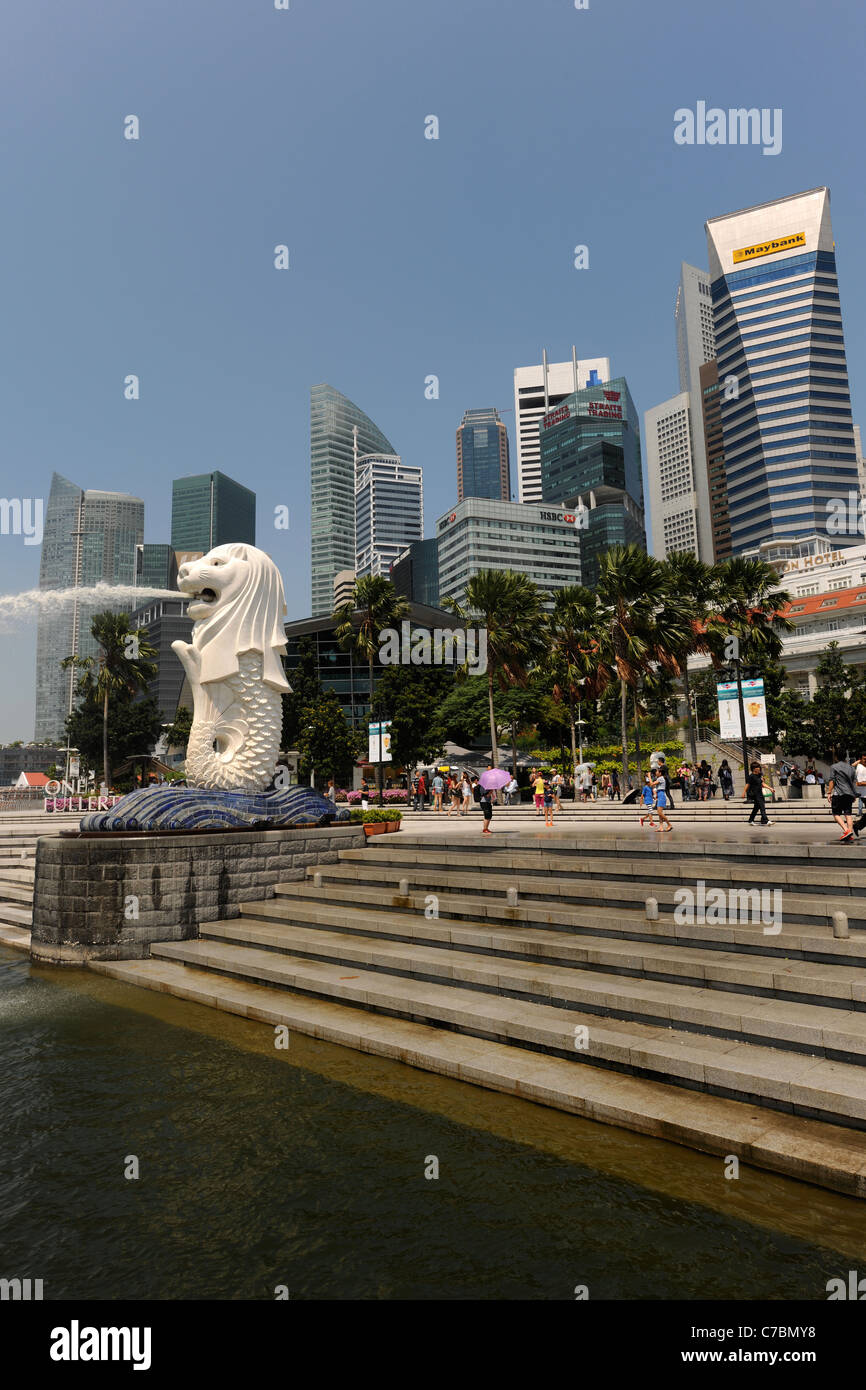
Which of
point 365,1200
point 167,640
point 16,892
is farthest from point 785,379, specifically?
point 365,1200

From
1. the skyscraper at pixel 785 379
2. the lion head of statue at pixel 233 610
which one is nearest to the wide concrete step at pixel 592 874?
the lion head of statue at pixel 233 610

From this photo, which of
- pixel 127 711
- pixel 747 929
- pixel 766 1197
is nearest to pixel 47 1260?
pixel 766 1197

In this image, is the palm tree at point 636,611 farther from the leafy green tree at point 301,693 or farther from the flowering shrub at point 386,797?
the leafy green tree at point 301,693

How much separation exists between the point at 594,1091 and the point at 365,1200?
6.87 feet

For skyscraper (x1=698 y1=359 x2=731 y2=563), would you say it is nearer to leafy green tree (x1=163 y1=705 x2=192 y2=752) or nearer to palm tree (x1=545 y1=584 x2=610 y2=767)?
leafy green tree (x1=163 y1=705 x2=192 y2=752)

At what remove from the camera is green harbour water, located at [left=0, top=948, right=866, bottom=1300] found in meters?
3.97

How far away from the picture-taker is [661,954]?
774cm

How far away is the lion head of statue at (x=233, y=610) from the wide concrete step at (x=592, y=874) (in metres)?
4.88

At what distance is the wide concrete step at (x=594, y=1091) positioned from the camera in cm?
481

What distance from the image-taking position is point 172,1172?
5203 millimetres

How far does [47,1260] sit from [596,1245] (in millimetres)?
3189

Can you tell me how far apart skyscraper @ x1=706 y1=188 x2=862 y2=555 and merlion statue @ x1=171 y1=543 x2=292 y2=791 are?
468 ft
